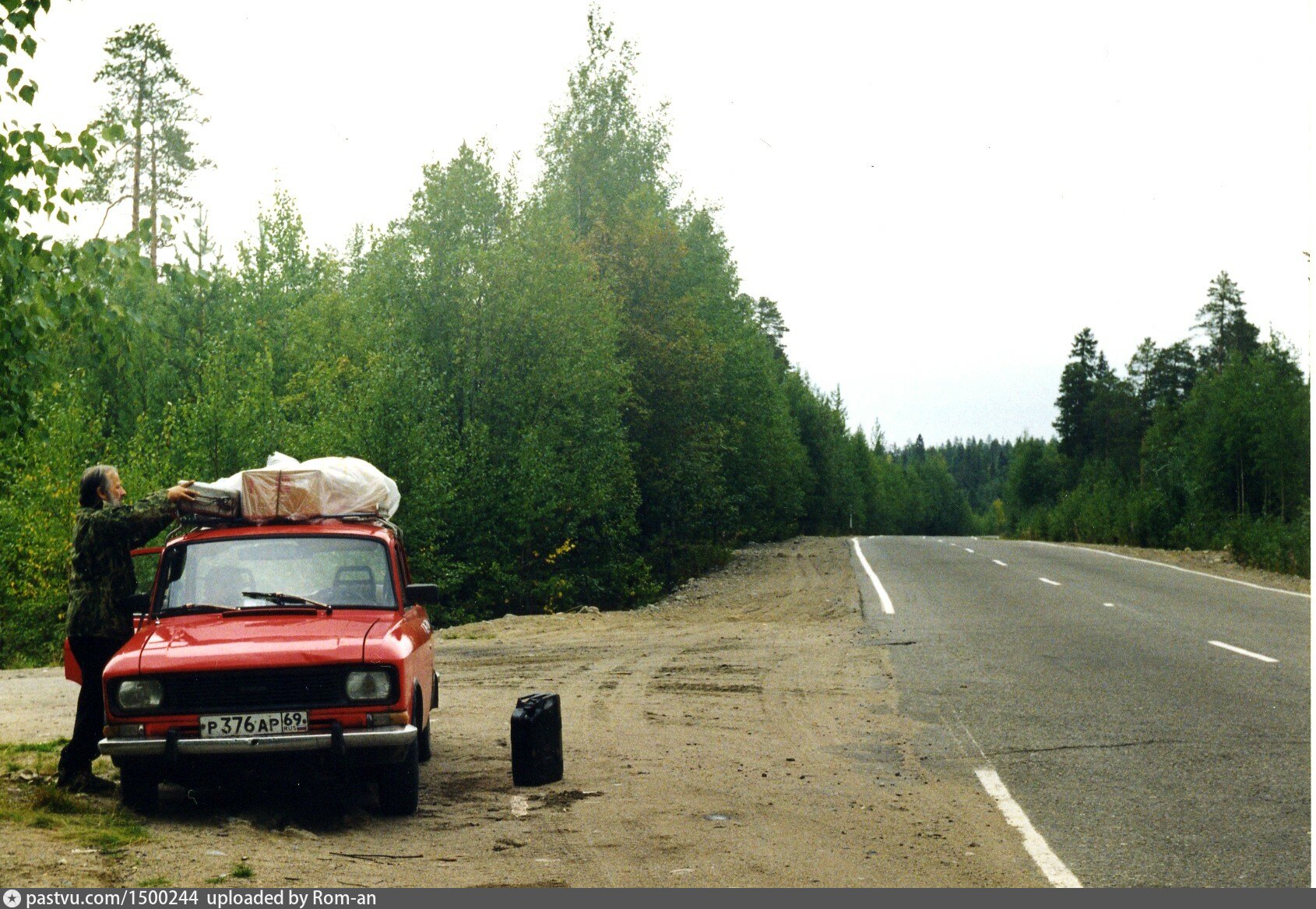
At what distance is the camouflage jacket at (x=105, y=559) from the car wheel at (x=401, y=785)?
6.52 feet

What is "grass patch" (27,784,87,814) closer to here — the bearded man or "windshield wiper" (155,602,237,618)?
the bearded man

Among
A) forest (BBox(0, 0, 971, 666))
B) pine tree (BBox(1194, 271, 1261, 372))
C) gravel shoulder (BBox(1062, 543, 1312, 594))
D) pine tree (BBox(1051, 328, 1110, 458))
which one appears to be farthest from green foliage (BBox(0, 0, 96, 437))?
pine tree (BBox(1051, 328, 1110, 458))

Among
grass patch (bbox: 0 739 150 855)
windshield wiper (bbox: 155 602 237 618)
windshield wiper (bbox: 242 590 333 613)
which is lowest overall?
grass patch (bbox: 0 739 150 855)

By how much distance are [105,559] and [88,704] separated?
2.95ft

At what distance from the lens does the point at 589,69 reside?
3800 centimetres

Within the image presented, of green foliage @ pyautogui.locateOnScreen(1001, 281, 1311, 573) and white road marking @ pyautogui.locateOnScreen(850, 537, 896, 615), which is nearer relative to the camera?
white road marking @ pyautogui.locateOnScreen(850, 537, 896, 615)

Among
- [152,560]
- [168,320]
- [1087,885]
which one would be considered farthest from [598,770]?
[168,320]

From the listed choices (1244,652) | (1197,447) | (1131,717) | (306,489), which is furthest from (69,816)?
(1197,447)

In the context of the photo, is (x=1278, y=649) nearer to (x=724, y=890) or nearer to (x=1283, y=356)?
(x=724, y=890)

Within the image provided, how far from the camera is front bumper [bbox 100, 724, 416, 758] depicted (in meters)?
6.69

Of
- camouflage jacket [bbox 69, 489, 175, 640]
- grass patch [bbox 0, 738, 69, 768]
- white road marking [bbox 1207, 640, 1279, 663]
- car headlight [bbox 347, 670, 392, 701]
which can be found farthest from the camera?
white road marking [bbox 1207, 640, 1279, 663]

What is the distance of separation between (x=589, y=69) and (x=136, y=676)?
3391cm

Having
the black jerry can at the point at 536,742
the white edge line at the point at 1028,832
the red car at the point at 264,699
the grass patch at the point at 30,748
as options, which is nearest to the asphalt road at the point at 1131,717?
the white edge line at the point at 1028,832

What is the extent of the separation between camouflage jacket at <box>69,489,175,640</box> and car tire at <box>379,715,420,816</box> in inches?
78.3
